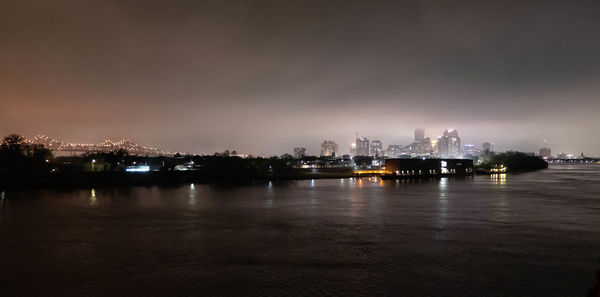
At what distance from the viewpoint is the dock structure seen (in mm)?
51344

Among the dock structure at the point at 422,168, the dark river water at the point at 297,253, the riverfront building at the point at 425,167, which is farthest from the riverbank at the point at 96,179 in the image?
the riverfront building at the point at 425,167

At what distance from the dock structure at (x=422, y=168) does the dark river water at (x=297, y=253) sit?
34.2 metres

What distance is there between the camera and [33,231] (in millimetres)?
12609

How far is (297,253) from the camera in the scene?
9.51 metres

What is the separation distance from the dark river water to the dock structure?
112 feet

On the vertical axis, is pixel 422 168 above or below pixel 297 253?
above

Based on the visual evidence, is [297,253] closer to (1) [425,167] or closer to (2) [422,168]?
(2) [422,168]

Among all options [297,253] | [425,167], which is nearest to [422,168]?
[425,167]

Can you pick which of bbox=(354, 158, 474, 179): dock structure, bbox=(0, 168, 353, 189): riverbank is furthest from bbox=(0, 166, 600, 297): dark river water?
bbox=(354, 158, 474, 179): dock structure

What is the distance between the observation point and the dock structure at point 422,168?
5134cm

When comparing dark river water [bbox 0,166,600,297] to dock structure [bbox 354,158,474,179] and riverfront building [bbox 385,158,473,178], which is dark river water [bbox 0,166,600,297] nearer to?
dock structure [bbox 354,158,474,179]

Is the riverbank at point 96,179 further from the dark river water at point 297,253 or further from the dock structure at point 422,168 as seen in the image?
the dock structure at point 422,168

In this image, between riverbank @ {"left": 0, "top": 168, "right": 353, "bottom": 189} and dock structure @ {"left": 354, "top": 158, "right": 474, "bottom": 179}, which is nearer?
riverbank @ {"left": 0, "top": 168, "right": 353, "bottom": 189}

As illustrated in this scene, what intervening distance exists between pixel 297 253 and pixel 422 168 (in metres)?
49.1
